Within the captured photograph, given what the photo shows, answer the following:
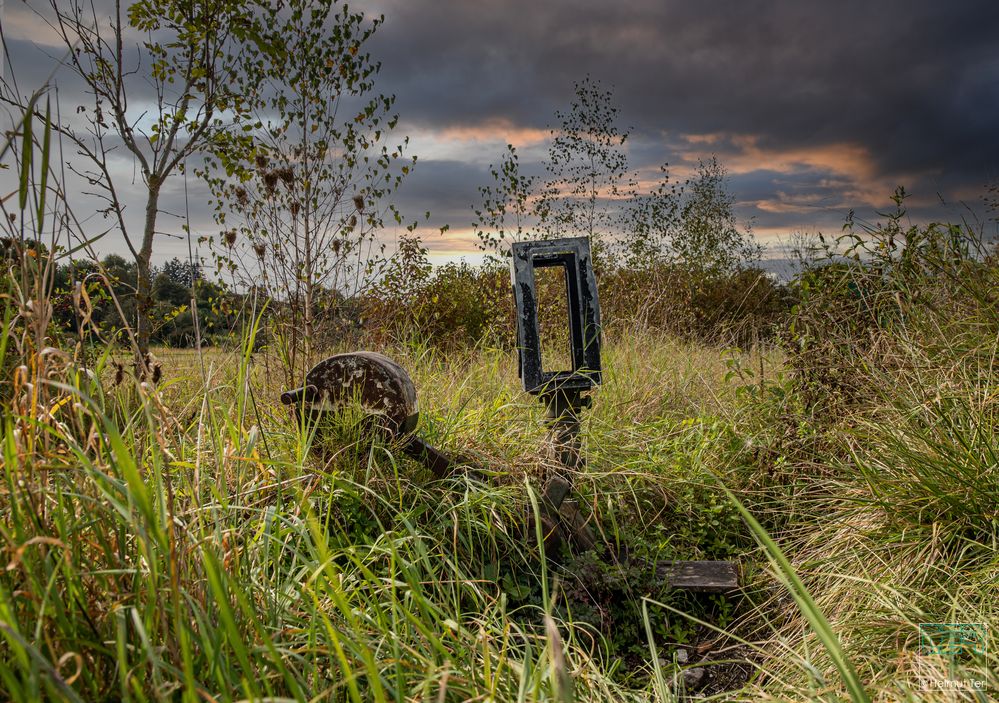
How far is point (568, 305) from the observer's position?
144 inches

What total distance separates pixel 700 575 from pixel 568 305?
1.58m

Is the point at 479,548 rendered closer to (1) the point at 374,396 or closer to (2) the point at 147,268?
(1) the point at 374,396

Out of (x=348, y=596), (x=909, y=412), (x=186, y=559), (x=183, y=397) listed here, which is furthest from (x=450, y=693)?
(x=183, y=397)

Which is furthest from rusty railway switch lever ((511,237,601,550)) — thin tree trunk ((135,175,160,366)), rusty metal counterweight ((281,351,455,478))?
thin tree trunk ((135,175,160,366))

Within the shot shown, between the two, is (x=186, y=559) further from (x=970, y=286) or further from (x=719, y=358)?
(x=719, y=358)

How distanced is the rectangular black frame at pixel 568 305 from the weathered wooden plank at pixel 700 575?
1.06 metres

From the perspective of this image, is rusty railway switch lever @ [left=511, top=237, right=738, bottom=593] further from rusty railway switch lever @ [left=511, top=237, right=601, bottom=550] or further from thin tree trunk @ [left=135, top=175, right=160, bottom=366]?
thin tree trunk @ [left=135, top=175, right=160, bottom=366]

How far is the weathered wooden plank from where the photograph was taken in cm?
→ 306

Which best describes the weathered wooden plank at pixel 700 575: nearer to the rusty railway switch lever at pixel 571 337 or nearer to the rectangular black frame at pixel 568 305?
the rusty railway switch lever at pixel 571 337

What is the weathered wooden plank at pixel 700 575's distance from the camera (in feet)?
10.0

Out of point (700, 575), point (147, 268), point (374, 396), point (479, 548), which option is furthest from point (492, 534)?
point (147, 268)

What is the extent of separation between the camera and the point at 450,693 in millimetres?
1651

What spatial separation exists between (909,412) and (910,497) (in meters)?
0.44

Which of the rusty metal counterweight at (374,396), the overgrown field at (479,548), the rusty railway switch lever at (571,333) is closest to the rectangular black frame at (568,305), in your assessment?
the rusty railway switch lever at (571,333)
